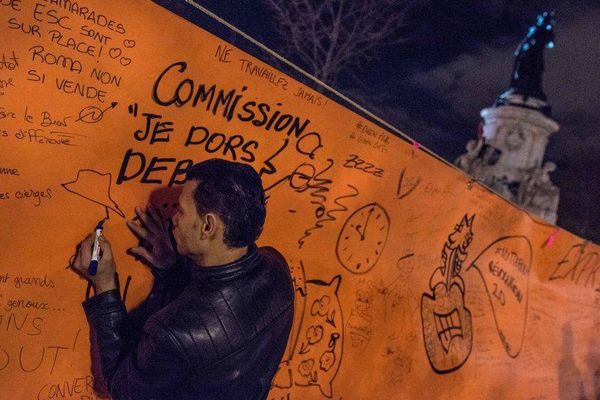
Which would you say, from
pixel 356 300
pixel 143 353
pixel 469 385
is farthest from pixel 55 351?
pixel 469 385

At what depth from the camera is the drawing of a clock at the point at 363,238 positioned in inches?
115

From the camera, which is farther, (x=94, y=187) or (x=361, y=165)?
(x=361, y=165)

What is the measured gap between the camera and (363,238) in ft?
9.85

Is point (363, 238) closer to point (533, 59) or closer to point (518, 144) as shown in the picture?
point (518, 144)

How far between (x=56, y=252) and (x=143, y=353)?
0.58 metres

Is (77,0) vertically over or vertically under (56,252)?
over

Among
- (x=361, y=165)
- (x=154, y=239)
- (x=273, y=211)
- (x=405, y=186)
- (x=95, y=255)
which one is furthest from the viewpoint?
(x=405, y=186)

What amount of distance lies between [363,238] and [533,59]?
18.1 metres

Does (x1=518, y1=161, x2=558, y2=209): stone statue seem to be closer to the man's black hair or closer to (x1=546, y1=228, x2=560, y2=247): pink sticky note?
(x1=546, y1=228, x2=560, y2=247): pink sticky note

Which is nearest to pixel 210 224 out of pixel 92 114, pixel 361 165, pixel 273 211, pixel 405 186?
pixel 92 114

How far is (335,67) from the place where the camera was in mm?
14969

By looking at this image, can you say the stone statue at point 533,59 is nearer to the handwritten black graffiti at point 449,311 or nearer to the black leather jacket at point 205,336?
the handwritten black graffiti at point 449,311

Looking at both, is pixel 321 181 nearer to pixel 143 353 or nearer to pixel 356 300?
pixel 356 300

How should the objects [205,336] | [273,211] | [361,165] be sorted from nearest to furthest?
1. [205,336]
2. [273,211]
3. [361,165]
